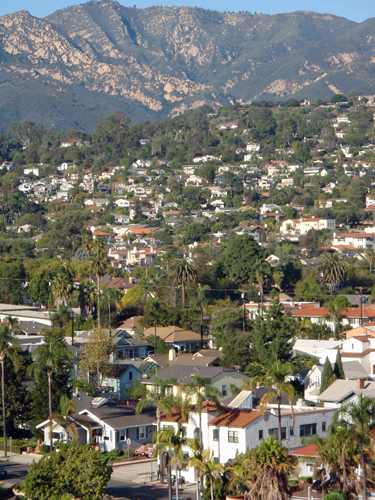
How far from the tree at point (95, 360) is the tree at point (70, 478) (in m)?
25.7

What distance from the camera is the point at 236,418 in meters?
42.4

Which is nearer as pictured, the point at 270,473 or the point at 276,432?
the point at 270,473

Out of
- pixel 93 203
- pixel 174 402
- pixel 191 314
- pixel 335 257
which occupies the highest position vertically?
pixel 93 203

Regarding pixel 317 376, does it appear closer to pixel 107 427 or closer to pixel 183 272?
pixel 107 427

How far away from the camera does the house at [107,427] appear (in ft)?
158

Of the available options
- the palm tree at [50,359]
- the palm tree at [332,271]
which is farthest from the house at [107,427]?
the palm tree at [332,271]

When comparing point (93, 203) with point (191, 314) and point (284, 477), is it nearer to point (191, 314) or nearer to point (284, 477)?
point (191, 314)

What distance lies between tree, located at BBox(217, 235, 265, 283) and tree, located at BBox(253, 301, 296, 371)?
38.5 meters

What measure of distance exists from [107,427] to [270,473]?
67.8 feet

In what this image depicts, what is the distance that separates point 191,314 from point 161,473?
44.3m

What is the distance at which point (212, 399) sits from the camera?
139 feet

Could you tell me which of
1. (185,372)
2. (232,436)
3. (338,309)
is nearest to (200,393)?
(232,436)

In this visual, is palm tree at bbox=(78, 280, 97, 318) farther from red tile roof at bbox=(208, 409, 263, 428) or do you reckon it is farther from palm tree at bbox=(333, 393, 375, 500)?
palm tree at bbox=(333, 393, 375, 500)

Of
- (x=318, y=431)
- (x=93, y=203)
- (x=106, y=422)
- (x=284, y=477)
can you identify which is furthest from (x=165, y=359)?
(x=93, y=203)
